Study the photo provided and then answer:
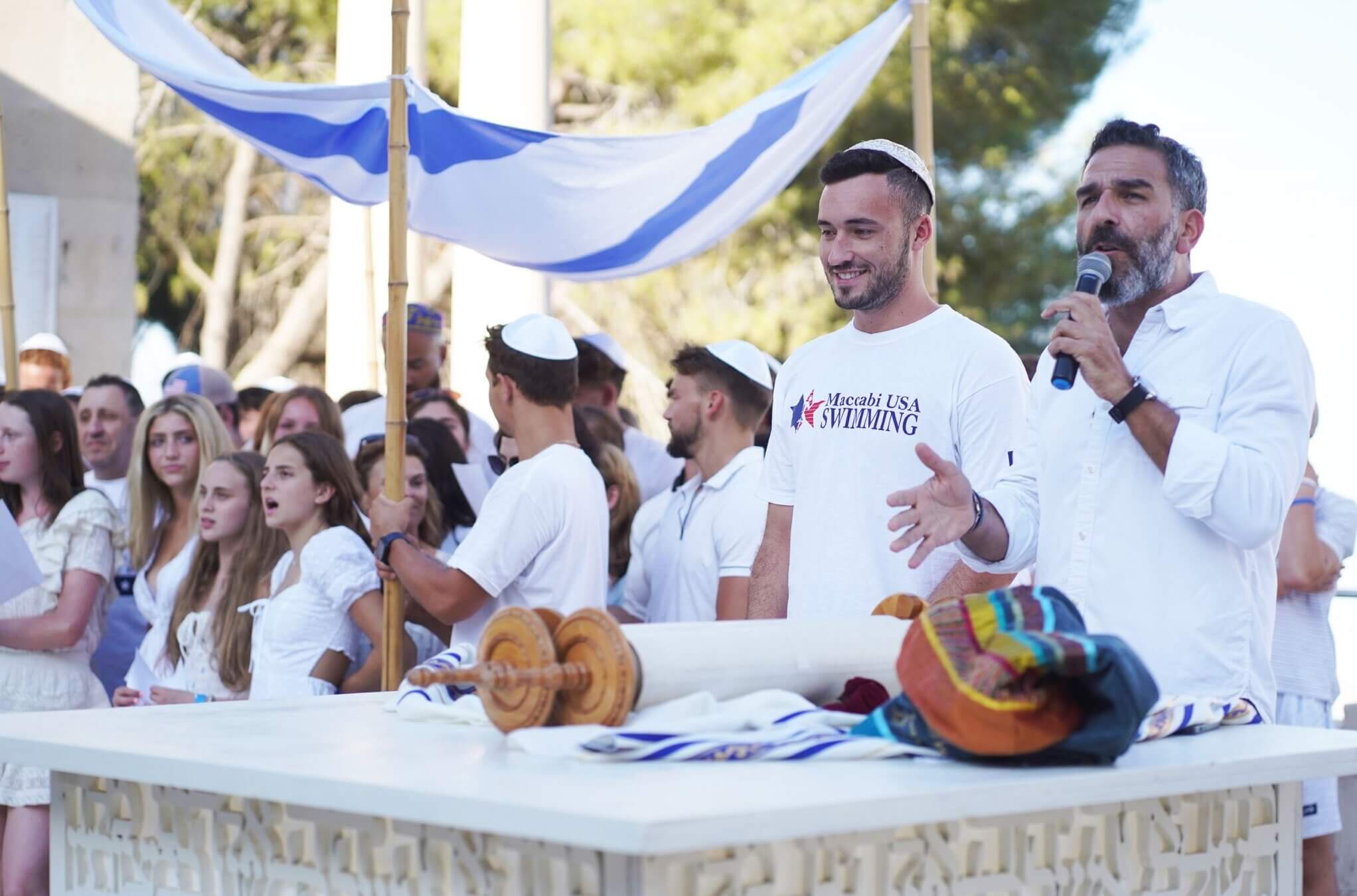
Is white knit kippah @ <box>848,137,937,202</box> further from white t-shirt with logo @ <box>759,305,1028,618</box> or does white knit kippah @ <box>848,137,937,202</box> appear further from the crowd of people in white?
white t-shirt with logo @ <box>759,305,1028,618</box>

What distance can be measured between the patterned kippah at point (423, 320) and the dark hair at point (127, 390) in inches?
38.5

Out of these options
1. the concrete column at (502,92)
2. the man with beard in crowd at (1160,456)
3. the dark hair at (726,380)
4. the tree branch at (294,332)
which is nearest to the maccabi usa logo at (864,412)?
the man with beard in crowd at (1160,456)

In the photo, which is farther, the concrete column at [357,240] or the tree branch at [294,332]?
the tree branch at [294,332]

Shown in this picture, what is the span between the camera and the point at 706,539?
5.19 m

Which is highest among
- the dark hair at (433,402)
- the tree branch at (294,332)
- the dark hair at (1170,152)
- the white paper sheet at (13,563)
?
the tree branch at (294,332)

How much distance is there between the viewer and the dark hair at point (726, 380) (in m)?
5.41

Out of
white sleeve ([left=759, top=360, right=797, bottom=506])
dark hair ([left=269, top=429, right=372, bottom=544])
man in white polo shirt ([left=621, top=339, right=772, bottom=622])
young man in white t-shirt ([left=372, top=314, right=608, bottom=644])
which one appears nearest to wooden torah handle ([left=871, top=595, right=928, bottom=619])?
white sleeve ([left=759, top=360, right=797, bottom=506])

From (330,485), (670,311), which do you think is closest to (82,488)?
(330,485)

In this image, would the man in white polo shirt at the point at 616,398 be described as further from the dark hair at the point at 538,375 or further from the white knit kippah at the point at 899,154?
the white knit kippah at the point at 899,154

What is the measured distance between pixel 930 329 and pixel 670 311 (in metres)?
16.8

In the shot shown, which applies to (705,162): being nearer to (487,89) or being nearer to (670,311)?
(487,89)

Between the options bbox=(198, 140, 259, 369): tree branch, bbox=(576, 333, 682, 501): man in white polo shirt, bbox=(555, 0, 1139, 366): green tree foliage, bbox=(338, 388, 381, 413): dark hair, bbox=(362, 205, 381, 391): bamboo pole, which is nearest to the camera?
bbox=(576, 333, 682, 501): man in white polo shirt

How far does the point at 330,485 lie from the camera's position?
492 cm

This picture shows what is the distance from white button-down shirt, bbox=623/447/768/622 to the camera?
5.12 m
